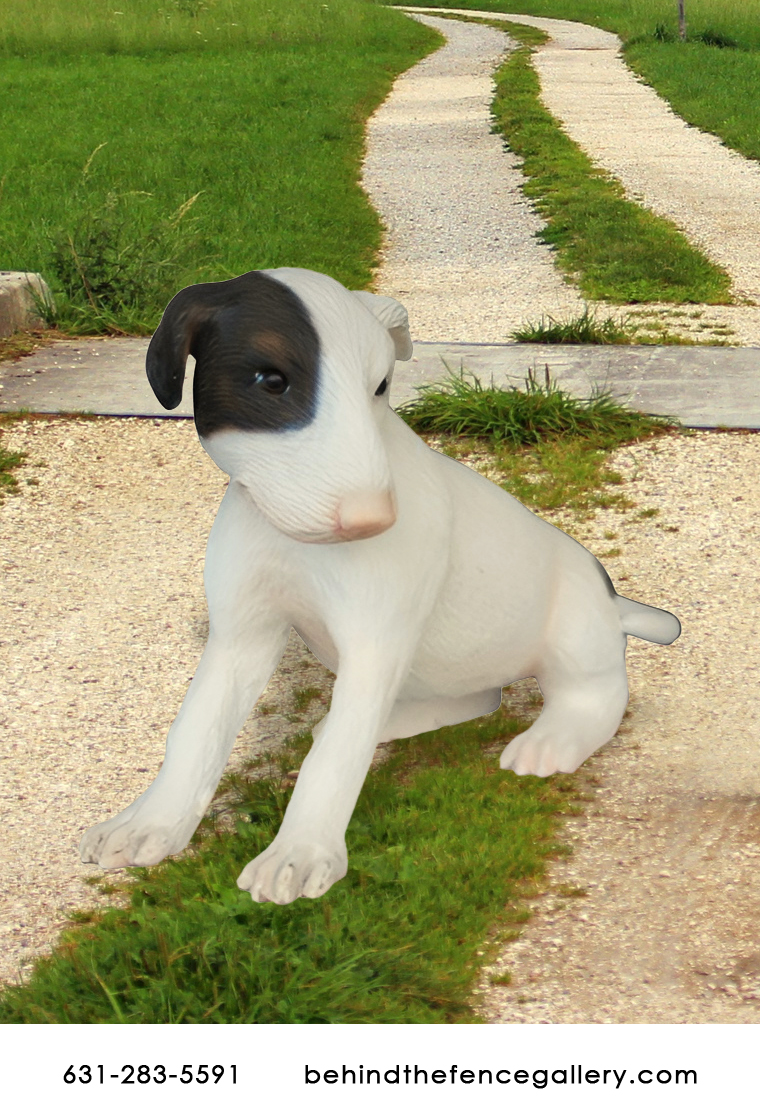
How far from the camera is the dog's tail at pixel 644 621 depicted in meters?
3.24

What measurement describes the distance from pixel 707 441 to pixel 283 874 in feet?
11.5

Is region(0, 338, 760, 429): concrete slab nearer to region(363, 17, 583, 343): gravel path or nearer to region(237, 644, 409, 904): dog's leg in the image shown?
region(363, 17, 583, 343): gravel path

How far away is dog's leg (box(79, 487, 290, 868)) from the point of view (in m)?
2.58

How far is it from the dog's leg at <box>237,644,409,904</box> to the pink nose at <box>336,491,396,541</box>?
347 millimetres

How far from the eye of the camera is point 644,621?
326 centimetres

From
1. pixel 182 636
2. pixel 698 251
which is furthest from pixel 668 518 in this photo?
pixel 698 251

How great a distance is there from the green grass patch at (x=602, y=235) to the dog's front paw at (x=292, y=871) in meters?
5.71

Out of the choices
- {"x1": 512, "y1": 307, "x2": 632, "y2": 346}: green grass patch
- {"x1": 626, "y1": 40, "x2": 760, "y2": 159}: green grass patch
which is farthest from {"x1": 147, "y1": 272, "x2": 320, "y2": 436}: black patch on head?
{"x1": 626, "y1": 40, "x2": 760, "y2": 159}: green grass patch

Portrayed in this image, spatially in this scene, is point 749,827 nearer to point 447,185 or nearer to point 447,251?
point 447,251

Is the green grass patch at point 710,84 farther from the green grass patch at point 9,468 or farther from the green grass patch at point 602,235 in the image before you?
the green grass patch at point 9,468

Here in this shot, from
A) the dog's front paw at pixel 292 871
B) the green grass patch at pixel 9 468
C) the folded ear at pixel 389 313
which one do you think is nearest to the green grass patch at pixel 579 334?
the green grass patch at pixel 9 468

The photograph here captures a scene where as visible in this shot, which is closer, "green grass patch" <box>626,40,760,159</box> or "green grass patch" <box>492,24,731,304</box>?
"green grass patch" <box>492,24,731,304</box>

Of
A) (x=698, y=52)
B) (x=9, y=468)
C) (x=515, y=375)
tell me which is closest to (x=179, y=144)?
(x=515, y=375)

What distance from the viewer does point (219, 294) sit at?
237cm
